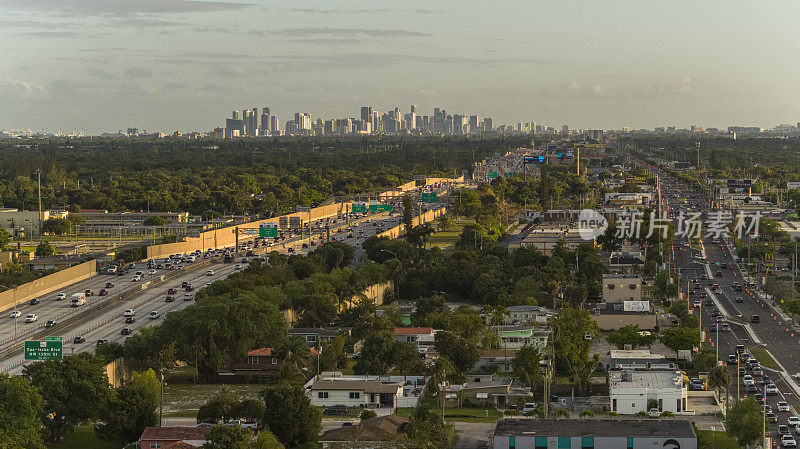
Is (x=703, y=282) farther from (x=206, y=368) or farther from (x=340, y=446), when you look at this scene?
(x=340, y=446)

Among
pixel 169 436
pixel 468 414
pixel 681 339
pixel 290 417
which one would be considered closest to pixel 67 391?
pixel 169 436

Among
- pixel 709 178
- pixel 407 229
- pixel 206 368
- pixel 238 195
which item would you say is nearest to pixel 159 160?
pixel 238 195

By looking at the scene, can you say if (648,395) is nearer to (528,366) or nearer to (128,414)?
(528,366)

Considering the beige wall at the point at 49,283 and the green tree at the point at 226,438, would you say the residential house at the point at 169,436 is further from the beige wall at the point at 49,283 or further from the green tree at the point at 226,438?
the beige wall at the point at 49,283

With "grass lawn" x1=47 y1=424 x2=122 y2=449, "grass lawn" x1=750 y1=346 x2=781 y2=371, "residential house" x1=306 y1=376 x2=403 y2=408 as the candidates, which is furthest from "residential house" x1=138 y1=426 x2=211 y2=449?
"grass lawn" x1=750 y1=346 x2=781 y2=371

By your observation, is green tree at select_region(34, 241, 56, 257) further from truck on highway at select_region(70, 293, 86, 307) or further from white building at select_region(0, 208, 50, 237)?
truck on highway at select_region(70, 293, 86, 307)

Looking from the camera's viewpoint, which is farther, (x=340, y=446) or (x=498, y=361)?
(x=498, y=361)
